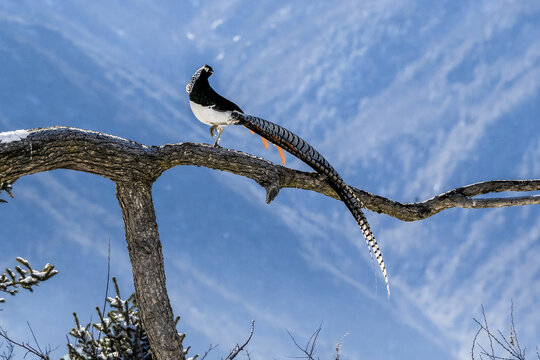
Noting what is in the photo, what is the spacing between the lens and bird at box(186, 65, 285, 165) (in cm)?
713

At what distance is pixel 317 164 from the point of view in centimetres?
741

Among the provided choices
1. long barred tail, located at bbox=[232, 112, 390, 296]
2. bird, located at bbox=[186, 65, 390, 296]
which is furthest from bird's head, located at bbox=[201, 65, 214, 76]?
long barred tail, located at bbox=[232, 112, 390, 296]

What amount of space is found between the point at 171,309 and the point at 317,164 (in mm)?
2502

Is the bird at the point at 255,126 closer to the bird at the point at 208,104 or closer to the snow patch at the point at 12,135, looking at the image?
the bird at the point at 208,104

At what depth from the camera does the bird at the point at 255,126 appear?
280 inches

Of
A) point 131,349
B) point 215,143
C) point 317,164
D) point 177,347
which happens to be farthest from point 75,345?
point 317,164

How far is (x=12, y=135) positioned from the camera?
5.96 meters

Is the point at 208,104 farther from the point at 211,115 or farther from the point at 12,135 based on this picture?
the point at 12,135

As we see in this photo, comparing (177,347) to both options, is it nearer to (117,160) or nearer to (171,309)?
(171,309)

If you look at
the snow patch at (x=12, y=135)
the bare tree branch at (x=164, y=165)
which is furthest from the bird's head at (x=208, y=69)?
the snow patch at (x=12, y=135)

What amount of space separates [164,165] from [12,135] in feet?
5.71

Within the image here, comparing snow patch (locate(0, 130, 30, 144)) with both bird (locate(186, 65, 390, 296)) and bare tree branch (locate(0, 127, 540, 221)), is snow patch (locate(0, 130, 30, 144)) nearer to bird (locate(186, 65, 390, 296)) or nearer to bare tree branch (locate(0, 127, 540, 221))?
bare tree branch (locate(0, 127, 540, 221))

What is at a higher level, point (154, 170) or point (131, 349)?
point (154, 170)

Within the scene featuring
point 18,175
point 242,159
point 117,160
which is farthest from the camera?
point 242,159
